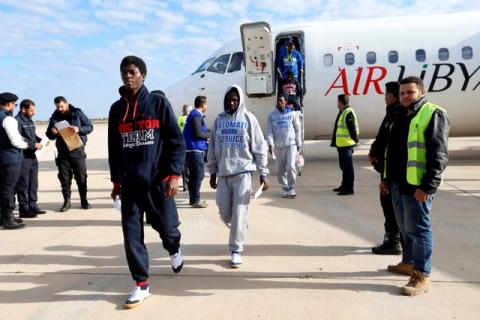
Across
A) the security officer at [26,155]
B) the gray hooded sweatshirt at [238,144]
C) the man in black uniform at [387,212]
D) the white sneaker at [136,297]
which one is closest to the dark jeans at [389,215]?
the man in black uniform at [387,212]

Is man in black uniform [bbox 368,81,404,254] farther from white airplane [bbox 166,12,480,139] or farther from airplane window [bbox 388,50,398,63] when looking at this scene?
airplane window [bbox 388,50,398,63]

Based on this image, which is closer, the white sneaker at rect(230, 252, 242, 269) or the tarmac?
the tarmac

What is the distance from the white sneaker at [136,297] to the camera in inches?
137

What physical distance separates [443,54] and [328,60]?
2.88 meters

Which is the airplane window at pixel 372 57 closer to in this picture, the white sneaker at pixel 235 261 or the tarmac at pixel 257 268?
the tarmac at pixel 257 268

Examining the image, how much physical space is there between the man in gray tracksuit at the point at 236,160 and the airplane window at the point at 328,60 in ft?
24.1

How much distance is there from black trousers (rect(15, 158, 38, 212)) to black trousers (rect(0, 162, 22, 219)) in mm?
573

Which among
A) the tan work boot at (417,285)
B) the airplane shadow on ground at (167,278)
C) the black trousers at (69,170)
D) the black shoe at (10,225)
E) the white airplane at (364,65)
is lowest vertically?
the airplane shadow on ground at (167,278)

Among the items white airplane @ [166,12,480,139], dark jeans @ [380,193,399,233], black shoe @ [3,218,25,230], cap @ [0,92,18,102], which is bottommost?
black shoe @ [3,218,25,230]

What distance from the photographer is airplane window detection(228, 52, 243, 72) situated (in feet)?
38.7

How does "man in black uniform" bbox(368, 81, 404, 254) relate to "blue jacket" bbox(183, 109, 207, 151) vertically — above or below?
below

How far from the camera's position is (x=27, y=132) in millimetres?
6516

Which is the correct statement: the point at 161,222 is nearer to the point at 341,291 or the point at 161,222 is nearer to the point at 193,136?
the point at 341,291

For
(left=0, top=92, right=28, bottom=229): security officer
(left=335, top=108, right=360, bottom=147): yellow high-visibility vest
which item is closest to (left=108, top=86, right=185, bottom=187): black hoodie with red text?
(left=0, top=92, right=28, bottom=229): security officer
